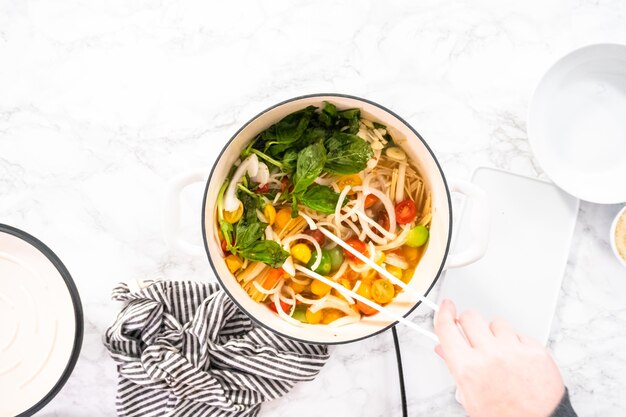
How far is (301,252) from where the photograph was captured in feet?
3.54

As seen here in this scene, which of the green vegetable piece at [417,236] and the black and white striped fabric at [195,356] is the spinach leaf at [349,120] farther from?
the black and white striped fabric at [195,356]

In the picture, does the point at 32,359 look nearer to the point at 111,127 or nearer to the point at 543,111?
the point at 111,127

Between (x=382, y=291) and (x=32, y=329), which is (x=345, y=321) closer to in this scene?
(x=382, y=291)

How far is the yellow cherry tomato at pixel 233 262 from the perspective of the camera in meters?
1.05

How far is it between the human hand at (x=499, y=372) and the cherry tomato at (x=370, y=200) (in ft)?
1.02

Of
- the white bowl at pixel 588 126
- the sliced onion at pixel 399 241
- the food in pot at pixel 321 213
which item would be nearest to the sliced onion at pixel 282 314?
the food in pot at pixel 321 213

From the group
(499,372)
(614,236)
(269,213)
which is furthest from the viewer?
(614,236)

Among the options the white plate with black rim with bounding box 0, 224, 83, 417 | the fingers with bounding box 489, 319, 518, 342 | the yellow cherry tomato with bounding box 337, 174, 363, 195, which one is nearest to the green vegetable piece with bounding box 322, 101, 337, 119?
the yellow cherry tomato with bounding box 337, 174, 363, 195

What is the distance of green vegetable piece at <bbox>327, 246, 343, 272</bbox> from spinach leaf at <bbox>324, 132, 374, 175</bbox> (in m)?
0.16

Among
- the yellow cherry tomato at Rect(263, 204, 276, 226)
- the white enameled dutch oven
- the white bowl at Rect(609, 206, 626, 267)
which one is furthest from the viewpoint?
the white bowl at Rect(609, 206, 626, 267)

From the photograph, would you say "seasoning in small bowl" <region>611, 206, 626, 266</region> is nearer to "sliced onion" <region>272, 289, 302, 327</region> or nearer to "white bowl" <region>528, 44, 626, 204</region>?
"white bowl" <region>528, 44, 626, 204</region>

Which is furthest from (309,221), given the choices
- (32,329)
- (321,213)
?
(32,329)

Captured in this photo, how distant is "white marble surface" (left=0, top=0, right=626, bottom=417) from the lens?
1.21 m

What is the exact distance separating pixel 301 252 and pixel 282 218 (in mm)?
74
